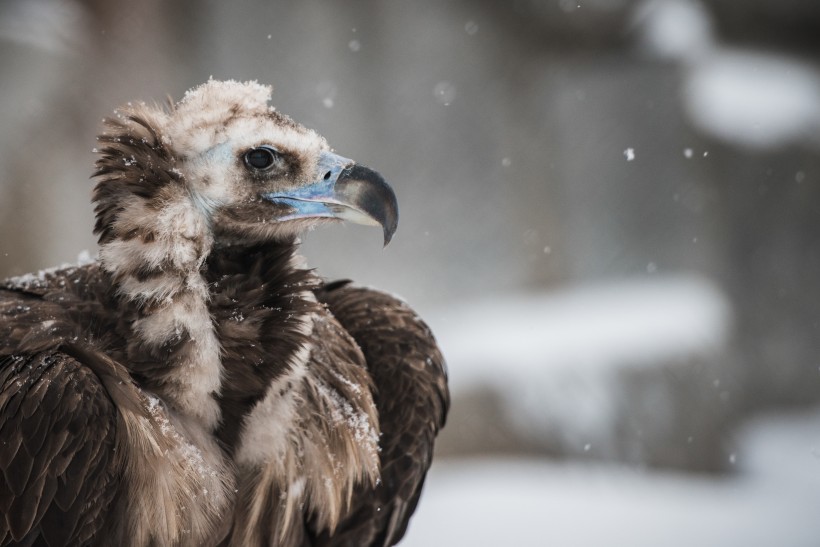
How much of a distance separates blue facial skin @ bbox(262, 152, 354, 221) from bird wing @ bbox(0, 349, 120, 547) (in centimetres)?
61

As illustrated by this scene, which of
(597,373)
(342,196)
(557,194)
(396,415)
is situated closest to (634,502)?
(597,373)

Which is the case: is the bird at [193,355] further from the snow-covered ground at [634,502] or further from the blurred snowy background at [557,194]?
the blurred snowy background at [557,194]

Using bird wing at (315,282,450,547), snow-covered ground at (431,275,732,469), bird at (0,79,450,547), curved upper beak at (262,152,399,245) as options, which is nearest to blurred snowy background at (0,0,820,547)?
snow-covered ground at (431,275,732,469)

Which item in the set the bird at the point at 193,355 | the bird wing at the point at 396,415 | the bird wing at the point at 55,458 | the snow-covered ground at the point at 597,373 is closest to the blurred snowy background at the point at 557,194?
the snow-covered ground at the point at 597,373

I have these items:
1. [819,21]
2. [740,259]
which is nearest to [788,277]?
[740,259]

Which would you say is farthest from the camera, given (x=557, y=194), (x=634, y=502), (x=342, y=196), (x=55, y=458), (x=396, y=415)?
(x=557, y=194)

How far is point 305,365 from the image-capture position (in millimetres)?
2166

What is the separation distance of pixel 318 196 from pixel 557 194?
5.19m

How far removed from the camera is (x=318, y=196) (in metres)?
2.17

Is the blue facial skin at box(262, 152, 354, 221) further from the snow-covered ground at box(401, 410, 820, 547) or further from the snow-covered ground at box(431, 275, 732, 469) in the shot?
the snow-covered ground at box(431, 275, 732, 469)

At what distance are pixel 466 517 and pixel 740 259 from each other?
10.4ft

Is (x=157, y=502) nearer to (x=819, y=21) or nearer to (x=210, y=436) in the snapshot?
(x=210, y=436)

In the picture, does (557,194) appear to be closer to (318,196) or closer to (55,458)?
(318,196)

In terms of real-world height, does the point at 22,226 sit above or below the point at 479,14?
below
